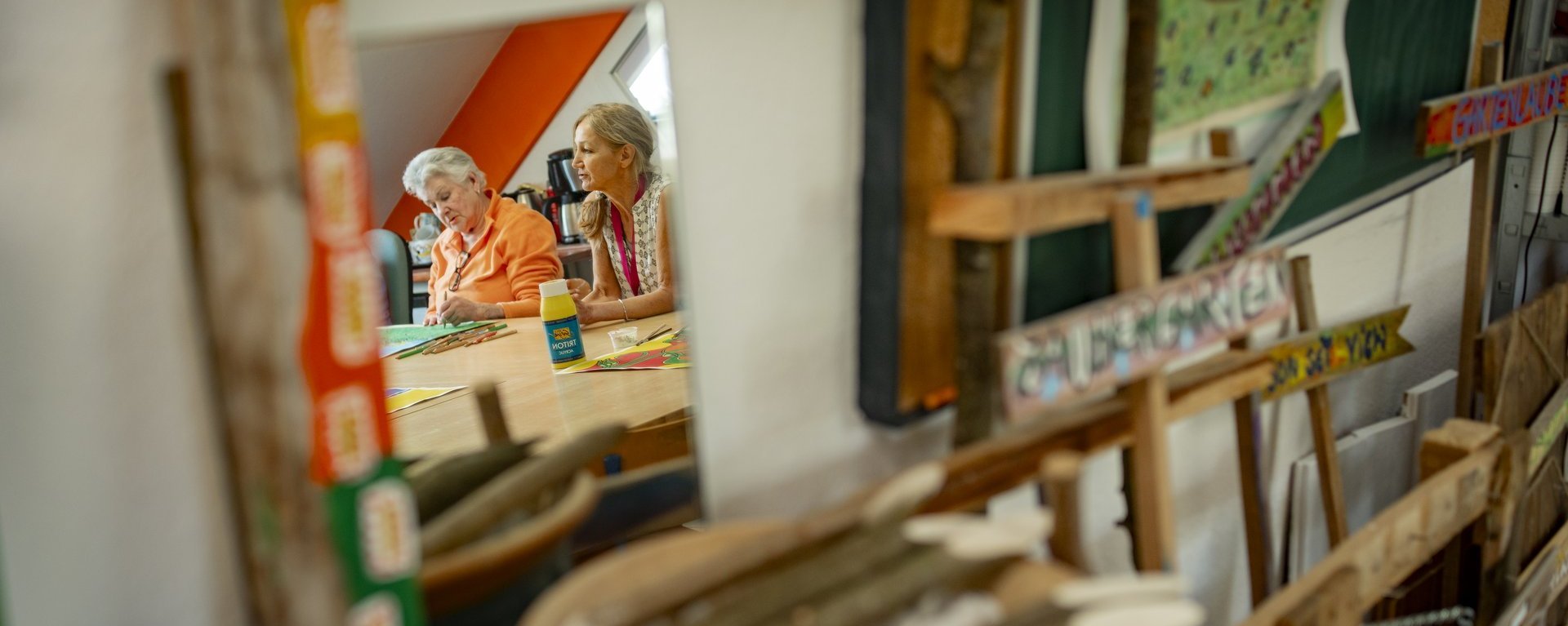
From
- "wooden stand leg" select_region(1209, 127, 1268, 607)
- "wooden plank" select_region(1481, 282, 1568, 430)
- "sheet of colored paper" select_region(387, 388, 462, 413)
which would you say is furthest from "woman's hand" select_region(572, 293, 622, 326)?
"wooden plank" select_region(1481, 282, 1568, 430)

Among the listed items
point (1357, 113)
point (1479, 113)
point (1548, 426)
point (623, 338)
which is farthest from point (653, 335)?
point (1548, 426)

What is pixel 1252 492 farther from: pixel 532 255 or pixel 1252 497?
pixel 532 255

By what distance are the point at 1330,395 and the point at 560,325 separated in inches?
67.8

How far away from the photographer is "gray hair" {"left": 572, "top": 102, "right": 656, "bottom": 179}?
1225 mm

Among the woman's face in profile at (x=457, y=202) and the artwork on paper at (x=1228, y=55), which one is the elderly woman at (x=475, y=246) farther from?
the artwork on paper at (x=1228, y=55)

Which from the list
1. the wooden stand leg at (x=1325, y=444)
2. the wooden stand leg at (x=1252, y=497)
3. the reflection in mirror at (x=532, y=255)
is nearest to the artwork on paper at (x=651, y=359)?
the reflection in mirror at (x=532, y=255)

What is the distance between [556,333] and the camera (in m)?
1.31

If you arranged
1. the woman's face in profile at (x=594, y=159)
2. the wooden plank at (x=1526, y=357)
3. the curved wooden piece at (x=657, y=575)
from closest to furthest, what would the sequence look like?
the curved wooden piece at (x=657, y=575) < the woman's face in profile at (x=594, y=159) < the wooden plank at (x=1526, y=357)

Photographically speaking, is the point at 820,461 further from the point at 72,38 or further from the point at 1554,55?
the point at 1554,55

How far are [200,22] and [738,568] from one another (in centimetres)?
62

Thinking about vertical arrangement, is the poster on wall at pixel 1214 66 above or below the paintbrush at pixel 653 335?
above

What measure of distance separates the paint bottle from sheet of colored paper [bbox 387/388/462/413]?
0.16m

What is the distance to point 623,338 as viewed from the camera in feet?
4.49

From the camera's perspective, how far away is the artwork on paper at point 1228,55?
5.07 feet
